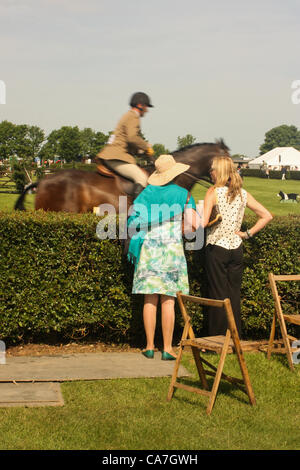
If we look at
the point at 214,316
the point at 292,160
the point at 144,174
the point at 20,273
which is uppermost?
the point at 292,160

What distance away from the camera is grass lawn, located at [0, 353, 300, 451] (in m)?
4.48

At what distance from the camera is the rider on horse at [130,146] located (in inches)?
396

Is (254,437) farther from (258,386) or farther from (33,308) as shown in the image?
(33,308)

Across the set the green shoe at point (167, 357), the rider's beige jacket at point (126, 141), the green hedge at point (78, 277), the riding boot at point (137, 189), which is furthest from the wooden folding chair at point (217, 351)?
the rider's beige jacket at point (126, 141)

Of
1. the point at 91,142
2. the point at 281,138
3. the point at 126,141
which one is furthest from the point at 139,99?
the point at 281,138

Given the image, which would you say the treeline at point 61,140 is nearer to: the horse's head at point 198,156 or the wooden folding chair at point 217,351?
the horse's head at point 198,156

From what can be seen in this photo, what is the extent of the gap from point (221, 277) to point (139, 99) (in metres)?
4.37

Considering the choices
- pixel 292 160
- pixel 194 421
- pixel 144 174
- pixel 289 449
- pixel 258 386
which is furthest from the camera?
pixel 292 160

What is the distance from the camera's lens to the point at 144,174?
10.4 meters

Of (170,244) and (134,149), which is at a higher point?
(134,149)
